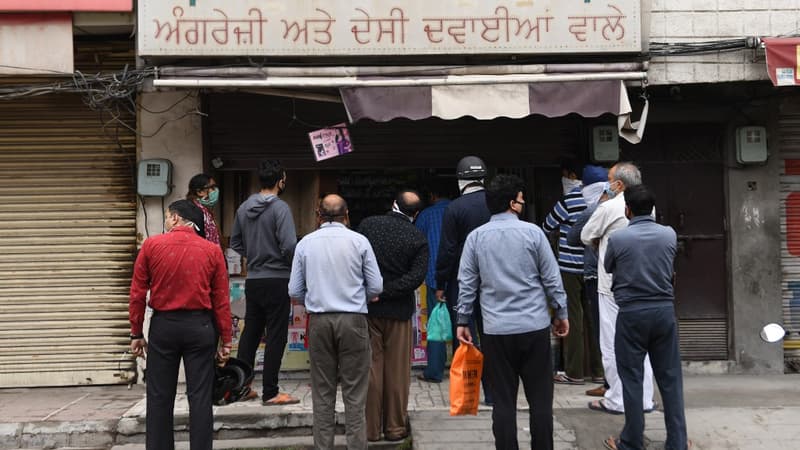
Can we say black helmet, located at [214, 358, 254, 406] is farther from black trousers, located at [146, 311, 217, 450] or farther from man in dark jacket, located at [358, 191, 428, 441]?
man in dark jacket, located at [358, 191, 428, 441]

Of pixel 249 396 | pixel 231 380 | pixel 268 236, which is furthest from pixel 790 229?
pixel 231 380

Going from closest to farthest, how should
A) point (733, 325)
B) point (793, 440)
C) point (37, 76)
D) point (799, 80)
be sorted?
point (793, 440) → point (799, 80) → point (37, 76) → point (733, 325)

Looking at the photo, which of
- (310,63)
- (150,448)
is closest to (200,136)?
(310,63)

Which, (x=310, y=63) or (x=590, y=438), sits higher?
(x=310, y=63)

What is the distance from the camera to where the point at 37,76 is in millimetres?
7223

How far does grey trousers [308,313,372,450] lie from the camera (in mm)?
5062

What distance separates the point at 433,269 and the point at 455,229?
1.39m

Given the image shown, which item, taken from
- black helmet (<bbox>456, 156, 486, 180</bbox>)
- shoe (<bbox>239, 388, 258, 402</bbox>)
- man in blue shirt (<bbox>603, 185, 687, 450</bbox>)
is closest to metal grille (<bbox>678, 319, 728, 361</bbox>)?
man in blue shirt (<bbox>603, 185, 687, 450</bbox>)

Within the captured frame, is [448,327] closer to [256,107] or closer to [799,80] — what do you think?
[256,107]

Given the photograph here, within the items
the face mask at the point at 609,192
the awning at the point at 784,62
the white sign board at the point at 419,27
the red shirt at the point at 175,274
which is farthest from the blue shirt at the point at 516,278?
the awning at the point at 784,62

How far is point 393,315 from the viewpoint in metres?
5.53

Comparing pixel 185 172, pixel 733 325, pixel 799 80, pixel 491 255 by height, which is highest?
pixel 799 80

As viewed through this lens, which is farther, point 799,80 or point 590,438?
point 799,80

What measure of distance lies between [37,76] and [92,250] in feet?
5.84
